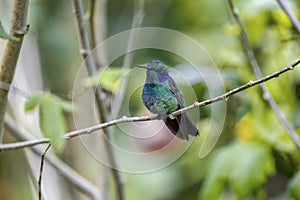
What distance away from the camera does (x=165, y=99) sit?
2.65ft

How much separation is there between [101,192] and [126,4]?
140 centimetres

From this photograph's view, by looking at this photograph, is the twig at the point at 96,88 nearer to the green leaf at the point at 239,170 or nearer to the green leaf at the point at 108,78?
the green leaf at the point at 108,78

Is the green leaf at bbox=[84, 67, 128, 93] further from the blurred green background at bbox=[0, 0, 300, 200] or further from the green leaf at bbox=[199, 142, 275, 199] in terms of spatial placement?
Result: the green leaf at bbox=[199, 142, 275, 199]

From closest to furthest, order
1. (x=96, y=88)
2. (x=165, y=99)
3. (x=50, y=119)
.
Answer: (x=165, y=99) < (x=50, y=119) < (x=96, y=88)

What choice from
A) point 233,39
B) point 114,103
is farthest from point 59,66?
point 114,103

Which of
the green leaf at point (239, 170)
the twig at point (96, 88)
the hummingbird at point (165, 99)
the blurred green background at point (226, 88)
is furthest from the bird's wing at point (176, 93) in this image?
the green leaf at point (239, 170)

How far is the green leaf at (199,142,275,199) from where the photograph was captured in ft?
4.69

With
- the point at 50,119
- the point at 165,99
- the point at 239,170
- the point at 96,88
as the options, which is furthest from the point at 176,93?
the point at 239,170

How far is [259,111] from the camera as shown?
60.7 inches

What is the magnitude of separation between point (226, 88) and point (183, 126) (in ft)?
2.30

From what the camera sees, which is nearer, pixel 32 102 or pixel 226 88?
pixel 32 102

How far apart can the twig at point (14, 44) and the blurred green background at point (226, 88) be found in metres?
0.20

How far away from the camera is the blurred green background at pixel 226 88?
1493mm

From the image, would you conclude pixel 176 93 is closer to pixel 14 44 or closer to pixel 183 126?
pixel 183 126
